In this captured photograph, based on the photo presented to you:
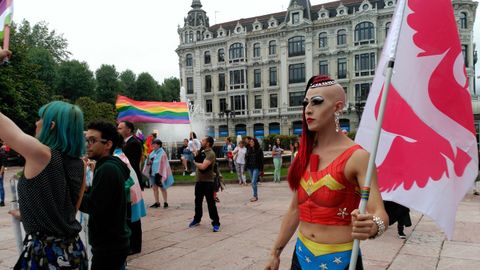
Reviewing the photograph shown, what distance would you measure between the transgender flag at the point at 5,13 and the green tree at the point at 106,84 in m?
57.3

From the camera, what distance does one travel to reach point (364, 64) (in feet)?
154

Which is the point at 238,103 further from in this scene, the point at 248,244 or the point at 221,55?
the point at 248,244

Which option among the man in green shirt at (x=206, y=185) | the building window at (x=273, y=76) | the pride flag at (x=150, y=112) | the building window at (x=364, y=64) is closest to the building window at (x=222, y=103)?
the building window at (x=273, y=76)

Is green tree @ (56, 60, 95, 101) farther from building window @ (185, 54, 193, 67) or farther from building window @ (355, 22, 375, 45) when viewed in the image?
building window @ (355, 22, 375, 45)

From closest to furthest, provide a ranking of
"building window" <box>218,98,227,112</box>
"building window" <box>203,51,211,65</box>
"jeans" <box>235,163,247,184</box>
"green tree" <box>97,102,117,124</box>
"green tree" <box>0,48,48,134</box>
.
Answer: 1. "jeans" <box>235,163,247,184</box>
2. "green tree" <box>0,48,48,134</box>
3. "green tree" <box>97,102,117,124</box>
4. "building window" <box>218,98,227,112</box>
5. "building window" <box>203,51,211,65</box>

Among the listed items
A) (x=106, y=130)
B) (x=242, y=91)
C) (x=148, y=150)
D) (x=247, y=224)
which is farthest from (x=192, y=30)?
(x=106, y=130)

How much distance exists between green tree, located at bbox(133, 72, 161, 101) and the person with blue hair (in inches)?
2475

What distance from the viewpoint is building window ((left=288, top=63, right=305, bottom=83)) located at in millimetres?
50250

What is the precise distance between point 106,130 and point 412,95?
230 centimetres

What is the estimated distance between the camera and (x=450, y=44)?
109 inches

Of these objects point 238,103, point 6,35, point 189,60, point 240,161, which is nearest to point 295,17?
point 238,103

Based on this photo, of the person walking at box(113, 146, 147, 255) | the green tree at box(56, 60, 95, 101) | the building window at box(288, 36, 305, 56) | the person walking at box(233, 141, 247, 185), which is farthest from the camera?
the green tree at box(56, 60, 95, 101)

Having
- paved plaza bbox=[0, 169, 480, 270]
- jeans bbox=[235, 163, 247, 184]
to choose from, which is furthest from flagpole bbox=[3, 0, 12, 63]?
jeans bbox=[235, 163, 247, 184]

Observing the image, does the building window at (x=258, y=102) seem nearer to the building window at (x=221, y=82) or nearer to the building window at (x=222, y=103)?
the building window at (x=222, y=103)
